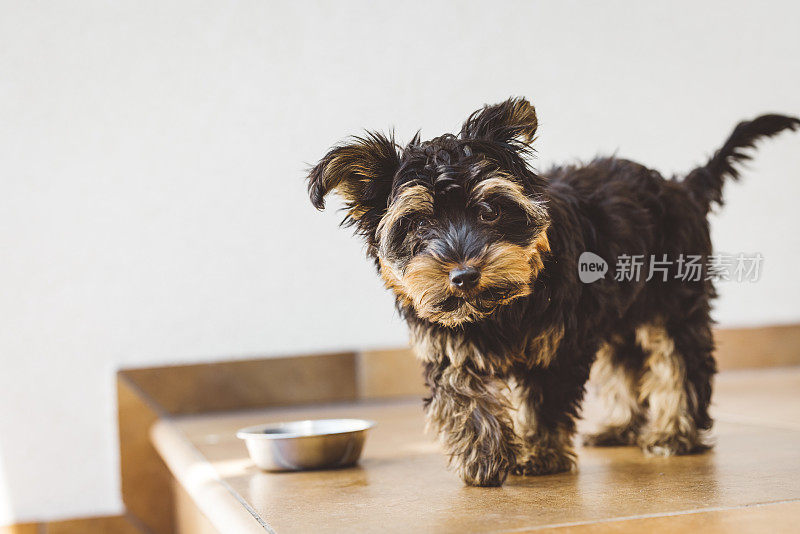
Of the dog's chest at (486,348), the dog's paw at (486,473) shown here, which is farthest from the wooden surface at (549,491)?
the dog's chest at (486,348)

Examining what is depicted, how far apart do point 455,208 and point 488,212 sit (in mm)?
69

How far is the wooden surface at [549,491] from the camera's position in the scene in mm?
1653

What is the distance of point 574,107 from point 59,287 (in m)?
2.51

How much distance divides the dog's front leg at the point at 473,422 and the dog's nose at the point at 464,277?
1.01 ft

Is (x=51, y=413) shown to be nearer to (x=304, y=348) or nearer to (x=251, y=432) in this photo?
(x=304, y=348)

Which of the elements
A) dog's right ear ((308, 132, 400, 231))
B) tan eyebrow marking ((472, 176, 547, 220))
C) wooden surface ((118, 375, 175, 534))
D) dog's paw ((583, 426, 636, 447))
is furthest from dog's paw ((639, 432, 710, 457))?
wooden surface ((118, 375, 175, 534))

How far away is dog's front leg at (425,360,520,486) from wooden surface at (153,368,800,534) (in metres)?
0.05

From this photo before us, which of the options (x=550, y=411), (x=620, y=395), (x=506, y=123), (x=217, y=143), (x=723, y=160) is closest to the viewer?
(x=506, y=123)

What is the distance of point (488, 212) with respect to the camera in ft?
6.13

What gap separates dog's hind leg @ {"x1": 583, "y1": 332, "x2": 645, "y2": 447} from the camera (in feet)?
8.80

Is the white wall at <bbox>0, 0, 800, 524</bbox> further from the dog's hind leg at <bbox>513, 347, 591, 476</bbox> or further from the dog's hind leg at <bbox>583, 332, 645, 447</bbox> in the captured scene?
the dog's hind leg at <bbox>513, 347, 591, 476</bbox>

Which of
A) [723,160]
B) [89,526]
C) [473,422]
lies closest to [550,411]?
[473,422]

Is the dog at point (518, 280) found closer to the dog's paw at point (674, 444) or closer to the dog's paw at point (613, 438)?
the dog's paw at point (674, 444)

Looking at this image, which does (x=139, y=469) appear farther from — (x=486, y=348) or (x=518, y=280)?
(x=518, y=280)
